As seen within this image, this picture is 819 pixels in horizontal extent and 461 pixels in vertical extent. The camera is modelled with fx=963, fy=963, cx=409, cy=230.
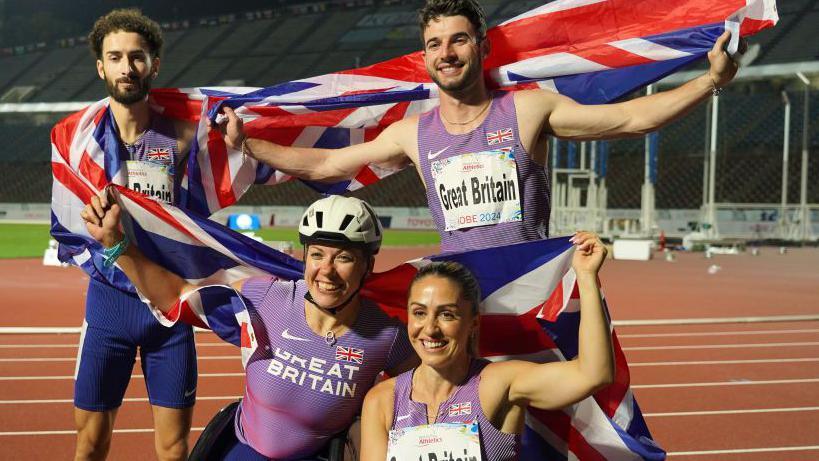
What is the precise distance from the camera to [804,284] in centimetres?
1409

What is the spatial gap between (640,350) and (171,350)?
A: 5.31 m

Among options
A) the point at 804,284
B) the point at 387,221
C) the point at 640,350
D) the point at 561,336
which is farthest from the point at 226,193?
the point at 387,221

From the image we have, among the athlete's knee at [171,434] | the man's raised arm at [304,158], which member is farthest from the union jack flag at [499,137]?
the athlete's knee at [171,434]

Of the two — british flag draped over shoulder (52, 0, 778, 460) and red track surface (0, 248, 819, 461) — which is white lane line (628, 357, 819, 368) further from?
british flag draped over shoulder (52, 0, 778, 460)

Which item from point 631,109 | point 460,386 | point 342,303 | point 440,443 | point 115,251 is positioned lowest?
point 440,443

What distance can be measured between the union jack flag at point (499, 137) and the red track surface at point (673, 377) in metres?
2.78

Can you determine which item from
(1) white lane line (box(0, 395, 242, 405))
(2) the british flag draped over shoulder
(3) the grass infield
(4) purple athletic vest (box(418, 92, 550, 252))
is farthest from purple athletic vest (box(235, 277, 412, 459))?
(3) the grass infield

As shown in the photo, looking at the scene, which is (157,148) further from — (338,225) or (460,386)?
A: (460,386)

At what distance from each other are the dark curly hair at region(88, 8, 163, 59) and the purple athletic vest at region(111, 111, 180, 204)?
27 centimetres

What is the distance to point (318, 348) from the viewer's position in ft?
9.37

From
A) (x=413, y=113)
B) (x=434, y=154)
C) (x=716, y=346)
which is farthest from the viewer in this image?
(x=716, y=346)

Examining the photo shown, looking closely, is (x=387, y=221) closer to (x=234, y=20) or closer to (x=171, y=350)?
(x=234, y=20)

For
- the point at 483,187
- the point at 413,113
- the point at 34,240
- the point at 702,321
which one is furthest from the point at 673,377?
the point at 34,240

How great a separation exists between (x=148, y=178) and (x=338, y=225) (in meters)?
1.11
